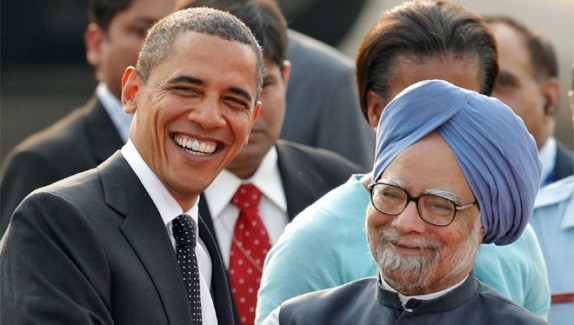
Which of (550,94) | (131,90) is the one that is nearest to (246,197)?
(131,90)

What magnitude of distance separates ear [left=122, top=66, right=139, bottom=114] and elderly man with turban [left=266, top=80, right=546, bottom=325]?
0.83 metres

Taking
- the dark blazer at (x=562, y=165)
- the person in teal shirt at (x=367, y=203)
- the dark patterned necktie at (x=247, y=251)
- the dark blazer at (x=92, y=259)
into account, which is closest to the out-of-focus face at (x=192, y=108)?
the dark blazer at (x=92, y=259)

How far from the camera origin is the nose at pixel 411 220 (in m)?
3.74

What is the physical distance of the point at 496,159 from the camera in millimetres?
3777

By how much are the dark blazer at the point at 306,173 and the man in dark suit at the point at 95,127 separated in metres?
0.81

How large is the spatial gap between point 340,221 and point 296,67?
226 centimetres

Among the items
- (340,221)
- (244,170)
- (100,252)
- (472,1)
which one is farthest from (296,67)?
(472,1)

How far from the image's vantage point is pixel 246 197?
211 inches

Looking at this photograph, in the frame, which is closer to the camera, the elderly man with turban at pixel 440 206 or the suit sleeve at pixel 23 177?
the elderly man with turban at pixel 440 206

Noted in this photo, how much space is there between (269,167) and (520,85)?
171 cm

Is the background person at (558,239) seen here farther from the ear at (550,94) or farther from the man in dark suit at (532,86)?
the ear at (550,94)

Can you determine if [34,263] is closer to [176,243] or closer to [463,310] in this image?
[176,243]

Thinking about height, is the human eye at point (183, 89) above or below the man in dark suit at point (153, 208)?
above

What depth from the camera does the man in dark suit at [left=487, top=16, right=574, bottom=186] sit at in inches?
265
